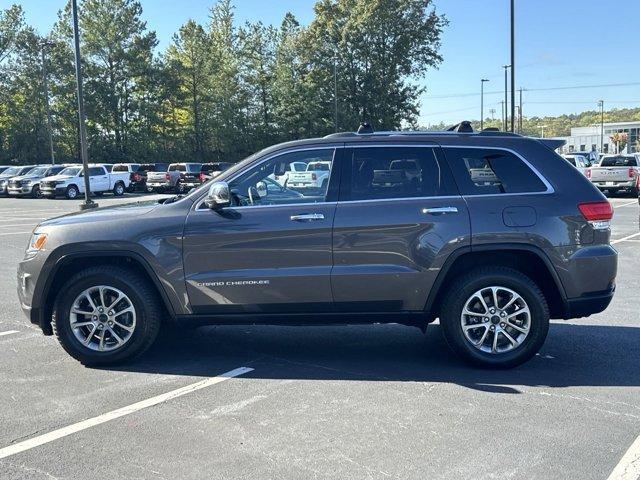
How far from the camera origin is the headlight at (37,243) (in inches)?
210

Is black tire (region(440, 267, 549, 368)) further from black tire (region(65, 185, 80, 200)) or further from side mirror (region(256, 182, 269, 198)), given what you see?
black tire (region(65, 185, 80, 200))

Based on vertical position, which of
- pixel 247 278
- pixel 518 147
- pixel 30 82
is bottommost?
pixel 247 278

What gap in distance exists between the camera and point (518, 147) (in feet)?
17.5

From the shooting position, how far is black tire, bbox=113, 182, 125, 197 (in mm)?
35688

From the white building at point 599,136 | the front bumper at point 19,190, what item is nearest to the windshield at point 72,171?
the front bumper at point 19,190

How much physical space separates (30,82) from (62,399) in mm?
51893

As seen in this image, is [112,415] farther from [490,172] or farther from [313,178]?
[490,172]

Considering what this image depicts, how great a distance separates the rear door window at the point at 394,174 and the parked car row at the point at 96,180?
27701 millimetres

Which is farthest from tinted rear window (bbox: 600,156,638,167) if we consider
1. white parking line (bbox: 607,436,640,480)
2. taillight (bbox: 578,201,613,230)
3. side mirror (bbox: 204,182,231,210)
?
white parking line (bbox: 607,436,640,480)

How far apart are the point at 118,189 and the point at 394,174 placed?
3282 cm

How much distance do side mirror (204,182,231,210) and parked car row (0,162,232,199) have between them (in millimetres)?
27623

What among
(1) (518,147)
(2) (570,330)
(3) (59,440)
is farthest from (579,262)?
(3) (59,440)

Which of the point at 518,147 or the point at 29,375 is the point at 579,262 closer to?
the point at 518,147

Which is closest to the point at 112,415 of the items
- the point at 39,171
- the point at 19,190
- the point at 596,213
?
the point at 596,213
